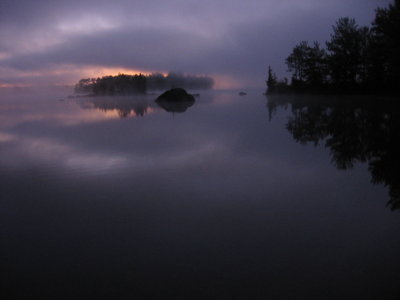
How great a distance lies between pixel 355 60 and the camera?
59.7 meters

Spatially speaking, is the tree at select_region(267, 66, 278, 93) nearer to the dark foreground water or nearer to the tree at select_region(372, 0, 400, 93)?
the tree at select_region(372, 0, 400, 93)

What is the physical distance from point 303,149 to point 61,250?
9692 millimetres

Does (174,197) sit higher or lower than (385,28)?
lower

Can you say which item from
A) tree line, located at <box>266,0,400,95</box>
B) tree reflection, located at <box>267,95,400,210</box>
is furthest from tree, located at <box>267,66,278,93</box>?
tree reflection, located at <box>267,95,400,210</box>

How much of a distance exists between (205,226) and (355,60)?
219 feet

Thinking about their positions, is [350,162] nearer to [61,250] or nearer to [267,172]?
[267,172]

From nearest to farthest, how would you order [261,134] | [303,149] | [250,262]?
1. [250,262]
2. [303,149]
3. [261,134]

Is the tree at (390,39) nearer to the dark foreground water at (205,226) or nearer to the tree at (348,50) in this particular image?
the tree at (348,50)

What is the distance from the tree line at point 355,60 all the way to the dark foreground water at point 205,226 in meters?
40.0

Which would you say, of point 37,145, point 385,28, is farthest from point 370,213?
point 385,28

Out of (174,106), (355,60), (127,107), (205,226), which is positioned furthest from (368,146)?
(355,60)

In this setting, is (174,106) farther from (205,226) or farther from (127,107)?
(205,226)

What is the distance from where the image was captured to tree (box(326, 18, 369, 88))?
2338 inches

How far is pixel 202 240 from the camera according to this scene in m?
4.70
